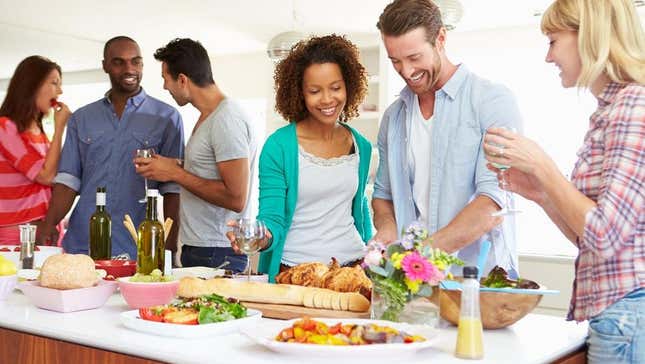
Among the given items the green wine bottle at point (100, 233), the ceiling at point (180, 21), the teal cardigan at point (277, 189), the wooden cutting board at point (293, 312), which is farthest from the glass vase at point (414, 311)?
the ceiling at point (180, 21)

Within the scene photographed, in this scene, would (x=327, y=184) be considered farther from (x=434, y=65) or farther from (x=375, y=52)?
(x=375, y=52)

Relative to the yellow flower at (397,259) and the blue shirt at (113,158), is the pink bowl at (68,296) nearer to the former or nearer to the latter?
the yellow flower at (397,259)

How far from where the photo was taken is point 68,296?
192 centimetres

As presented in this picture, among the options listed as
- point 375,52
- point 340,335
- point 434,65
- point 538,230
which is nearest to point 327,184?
point 434,65

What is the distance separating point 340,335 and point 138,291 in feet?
2.31

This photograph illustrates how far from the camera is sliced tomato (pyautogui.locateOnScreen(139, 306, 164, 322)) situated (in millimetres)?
1690

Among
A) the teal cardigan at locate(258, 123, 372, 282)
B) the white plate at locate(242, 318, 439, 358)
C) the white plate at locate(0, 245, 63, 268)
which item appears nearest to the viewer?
the white plate at locate(242, 318, 439, 358)

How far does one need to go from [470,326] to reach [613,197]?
0.37m

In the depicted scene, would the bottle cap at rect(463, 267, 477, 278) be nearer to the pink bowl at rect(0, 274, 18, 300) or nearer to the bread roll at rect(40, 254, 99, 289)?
the bread roll at rect(40, 254, 99, 289)

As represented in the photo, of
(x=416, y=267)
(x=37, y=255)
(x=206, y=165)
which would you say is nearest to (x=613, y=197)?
(x=416, y=267)

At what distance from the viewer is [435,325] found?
1683 millimetres

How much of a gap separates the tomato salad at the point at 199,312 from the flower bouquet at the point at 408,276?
0.33 metres

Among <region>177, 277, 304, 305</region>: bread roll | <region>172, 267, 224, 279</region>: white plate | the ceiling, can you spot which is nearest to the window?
the ceiling

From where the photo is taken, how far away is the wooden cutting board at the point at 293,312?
183cm
